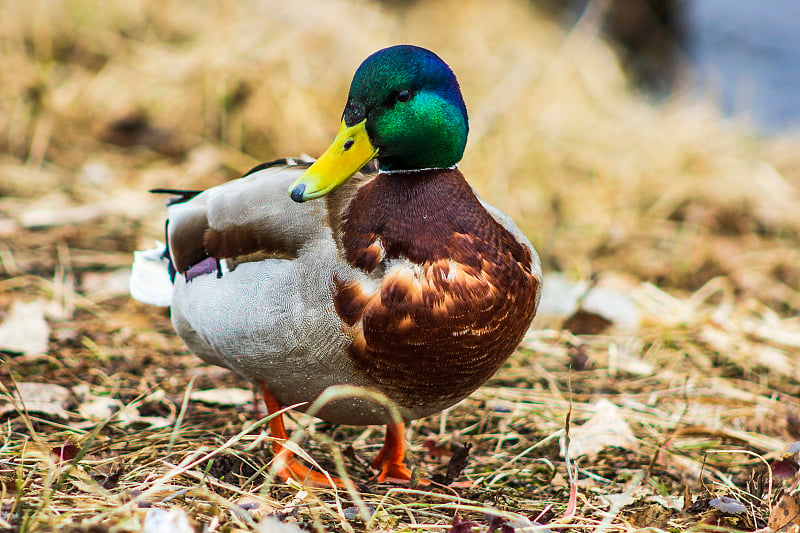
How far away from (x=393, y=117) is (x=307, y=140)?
141 inches

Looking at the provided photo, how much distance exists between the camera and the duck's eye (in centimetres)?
246

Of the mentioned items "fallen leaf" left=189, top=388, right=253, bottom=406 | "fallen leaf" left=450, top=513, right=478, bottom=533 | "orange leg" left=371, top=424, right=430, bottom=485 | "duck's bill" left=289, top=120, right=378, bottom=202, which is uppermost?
"duck's bill" left=289, top=120, right=378, bottom=202

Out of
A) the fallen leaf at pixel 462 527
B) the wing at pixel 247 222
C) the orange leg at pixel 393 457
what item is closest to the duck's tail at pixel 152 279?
the wing at pixel 247 222

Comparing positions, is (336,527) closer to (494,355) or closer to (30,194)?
(494,355)

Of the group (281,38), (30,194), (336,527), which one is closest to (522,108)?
(281,38)

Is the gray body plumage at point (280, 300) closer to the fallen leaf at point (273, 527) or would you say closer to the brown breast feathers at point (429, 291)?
the brown breast feathers at point (429, 291)

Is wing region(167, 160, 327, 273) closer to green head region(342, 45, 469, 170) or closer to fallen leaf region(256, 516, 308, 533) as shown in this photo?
green head region(342, 45, 469, 170)

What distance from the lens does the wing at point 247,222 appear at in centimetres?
258

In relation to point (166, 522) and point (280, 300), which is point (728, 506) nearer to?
point (280, 300)

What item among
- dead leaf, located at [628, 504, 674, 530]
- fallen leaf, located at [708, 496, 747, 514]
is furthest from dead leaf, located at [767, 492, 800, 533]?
dead leaf, located at [628, 504, 674, 530]

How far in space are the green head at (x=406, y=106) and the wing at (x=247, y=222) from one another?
32cm

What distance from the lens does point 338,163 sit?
2459 millimetres

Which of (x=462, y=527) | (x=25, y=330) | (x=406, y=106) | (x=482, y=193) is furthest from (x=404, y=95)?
(x=482, y=193)

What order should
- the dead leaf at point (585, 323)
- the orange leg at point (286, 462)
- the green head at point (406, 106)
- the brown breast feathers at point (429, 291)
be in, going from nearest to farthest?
1. the brown breast feathers at point (429, 291)
2. the green head at point (406, 106)
3. the orange leg at point (286, 462)
4. the dead leaf at point (585, 323)
